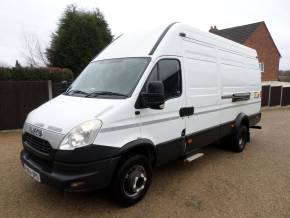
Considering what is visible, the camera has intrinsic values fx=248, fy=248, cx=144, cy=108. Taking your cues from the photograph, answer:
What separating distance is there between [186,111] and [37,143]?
2518mm

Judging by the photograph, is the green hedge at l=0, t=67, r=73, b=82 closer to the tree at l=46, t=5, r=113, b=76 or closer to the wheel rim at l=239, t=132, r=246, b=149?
the tree at l=46, t=5, r=113, b=76

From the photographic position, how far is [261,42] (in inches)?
1007

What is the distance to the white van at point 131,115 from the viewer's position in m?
3.13

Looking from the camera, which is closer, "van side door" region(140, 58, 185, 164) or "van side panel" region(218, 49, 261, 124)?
"van side door" region(140, 58, 185, 164)

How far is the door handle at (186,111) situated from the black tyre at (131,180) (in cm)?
109

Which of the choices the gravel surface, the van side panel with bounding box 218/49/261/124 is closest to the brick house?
the van side panel with bounding box 218/49/261/124

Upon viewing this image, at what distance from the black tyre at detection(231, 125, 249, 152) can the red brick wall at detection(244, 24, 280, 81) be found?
772 inches

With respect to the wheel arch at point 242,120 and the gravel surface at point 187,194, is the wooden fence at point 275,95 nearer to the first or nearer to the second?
the wheel arch at point 242,120

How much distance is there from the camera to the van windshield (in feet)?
12.1

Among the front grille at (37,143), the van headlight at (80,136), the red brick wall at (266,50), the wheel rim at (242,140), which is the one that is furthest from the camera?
the red brick wall at (266,50)

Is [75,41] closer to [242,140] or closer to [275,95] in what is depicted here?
[242,140]

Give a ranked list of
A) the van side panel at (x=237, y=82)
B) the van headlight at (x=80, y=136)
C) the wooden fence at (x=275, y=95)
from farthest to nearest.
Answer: the wooden fence at (x=275, y=95), the van side panel at (x=237, y=82), the van headlight at (x=80, y=136)

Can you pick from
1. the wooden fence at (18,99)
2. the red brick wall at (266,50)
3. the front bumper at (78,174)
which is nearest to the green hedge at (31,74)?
the wooden fence at (18,99)

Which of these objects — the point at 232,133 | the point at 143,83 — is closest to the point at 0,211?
the point at 143,83
